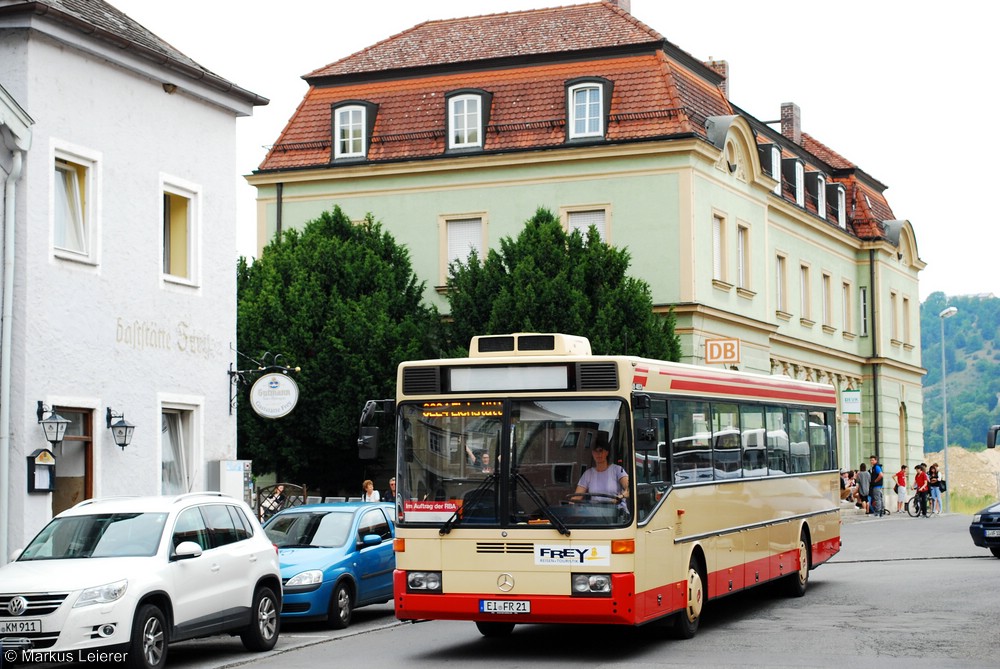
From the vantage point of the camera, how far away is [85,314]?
21.0 metres

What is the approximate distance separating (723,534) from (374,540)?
4350 mm

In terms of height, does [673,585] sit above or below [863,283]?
below

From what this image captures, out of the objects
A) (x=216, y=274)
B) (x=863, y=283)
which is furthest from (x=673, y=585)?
(x=863, y=283)

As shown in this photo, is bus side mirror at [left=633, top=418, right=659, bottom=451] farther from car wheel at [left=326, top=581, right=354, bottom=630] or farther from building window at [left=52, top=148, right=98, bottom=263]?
building window at [left=52, top=148, right=98, bottom=263]

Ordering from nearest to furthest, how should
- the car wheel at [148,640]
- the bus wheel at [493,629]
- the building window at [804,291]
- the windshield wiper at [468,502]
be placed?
the car wheel at [148,640] → the windshield wiper at [468,502] → the bus wheel at [493,629] → the building window at [804,291]

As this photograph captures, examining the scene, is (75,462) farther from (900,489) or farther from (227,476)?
(900,489)

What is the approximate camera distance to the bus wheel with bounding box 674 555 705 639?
16469mm

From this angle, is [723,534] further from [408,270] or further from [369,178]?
[369,178]

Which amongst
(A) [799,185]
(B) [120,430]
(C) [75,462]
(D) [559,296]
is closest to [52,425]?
(C) [75,462]

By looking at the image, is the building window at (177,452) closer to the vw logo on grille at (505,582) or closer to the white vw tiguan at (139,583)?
the white vw tiguan at (139,583)

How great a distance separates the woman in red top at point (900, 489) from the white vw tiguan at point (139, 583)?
42.5 meters

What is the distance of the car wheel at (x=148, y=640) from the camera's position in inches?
551

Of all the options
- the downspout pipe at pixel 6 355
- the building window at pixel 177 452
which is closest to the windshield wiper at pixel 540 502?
the downspout pipe at pixel 6 355

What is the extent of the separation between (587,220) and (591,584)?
28278 millimetres
